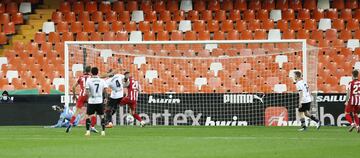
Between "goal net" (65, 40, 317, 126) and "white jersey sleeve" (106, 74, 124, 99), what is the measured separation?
1.38m

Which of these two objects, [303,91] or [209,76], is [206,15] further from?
[303,91]

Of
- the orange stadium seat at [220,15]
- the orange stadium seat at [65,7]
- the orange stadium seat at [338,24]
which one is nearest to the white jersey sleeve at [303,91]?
the orange stadium seat at [338,24]

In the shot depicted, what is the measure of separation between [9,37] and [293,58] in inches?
444

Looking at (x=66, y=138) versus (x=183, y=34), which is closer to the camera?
(x=66, y=138)

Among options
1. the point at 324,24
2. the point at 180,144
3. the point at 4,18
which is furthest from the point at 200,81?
the point at 180,144

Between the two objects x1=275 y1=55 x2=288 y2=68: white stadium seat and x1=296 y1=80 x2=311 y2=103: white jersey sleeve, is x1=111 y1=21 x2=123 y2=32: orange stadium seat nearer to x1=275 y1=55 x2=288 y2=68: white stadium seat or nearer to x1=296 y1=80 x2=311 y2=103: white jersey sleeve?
x1=275 y1=55 x2=288 y2=68: white stadium seat

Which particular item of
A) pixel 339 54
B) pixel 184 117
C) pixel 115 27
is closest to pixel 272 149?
Result: pixel 184 117

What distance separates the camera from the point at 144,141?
2025 cm

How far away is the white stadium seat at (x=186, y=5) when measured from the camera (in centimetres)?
3484

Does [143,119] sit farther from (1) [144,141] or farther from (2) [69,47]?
(1) [144,141]

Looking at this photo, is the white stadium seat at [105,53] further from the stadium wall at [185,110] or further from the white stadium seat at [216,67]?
the white stadium seat at [216,67]

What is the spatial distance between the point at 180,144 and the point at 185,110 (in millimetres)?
9774

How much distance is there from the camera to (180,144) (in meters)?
19.2

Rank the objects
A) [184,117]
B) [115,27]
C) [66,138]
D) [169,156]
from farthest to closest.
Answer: [115,27] → [184,117] → [66,138] → [169,156]
